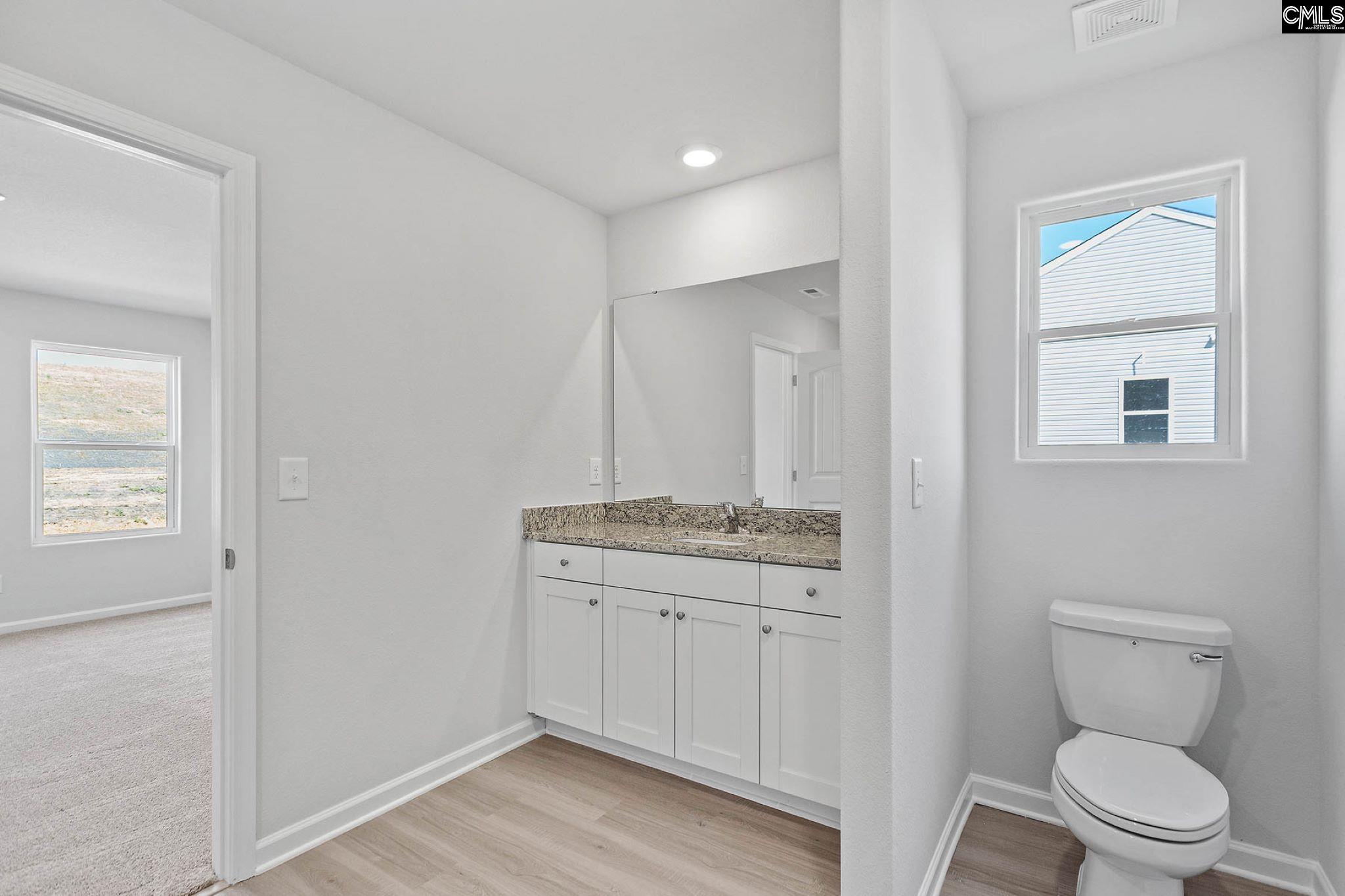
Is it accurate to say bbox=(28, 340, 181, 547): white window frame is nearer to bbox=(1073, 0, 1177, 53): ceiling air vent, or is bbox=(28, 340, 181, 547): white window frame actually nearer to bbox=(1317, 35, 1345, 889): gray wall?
bbox=(1073, 0, 1177, 53): ceiling air vent

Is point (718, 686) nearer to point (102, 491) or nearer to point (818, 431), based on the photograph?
point (818, 431)

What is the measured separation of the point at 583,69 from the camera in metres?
2.10

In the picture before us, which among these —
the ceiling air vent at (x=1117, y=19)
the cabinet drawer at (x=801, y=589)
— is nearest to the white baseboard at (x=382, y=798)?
the cabinet drawer at (x=801, y=589)

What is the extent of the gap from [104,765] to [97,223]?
258 cm

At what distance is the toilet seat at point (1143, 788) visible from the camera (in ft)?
4.95

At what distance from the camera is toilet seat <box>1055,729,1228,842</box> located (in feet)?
4.95

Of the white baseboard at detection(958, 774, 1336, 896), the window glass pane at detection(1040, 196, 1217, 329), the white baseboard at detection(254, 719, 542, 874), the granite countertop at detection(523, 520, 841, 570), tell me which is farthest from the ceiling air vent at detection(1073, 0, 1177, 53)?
the white baseboard at detection(254, 719, 542, 874)

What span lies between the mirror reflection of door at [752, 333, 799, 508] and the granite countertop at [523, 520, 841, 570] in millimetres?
Answer: 195

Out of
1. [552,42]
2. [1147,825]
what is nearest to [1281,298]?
[1147,825]

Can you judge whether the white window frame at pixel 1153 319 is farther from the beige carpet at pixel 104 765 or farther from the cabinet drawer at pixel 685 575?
the beige carpet at pixel 104 765

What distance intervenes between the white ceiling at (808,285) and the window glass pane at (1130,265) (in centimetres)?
73

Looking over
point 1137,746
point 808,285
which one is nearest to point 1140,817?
point 1137,746

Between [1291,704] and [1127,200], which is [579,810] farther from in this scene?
[1127,200]

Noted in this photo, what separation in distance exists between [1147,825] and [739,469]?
1.79 meters
